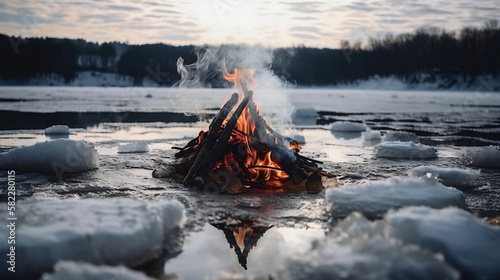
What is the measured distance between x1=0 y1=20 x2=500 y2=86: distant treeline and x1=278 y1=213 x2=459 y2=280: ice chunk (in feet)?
286

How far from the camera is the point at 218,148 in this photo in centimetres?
603

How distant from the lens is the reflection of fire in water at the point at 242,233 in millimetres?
3475

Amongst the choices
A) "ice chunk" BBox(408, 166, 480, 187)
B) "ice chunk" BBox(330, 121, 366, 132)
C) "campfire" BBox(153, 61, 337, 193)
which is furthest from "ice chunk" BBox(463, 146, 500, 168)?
"ice chunk" BBox(330, 121, 366, 132)

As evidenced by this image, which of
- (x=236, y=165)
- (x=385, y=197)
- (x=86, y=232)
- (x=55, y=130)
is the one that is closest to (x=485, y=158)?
(x=385, y=197)

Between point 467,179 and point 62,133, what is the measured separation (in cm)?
1012

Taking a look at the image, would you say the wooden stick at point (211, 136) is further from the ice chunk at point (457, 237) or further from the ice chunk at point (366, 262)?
the ice chunk at point (366, 262)

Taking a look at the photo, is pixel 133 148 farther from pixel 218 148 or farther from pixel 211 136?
pixel 218 148

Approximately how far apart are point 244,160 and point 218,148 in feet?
1.36

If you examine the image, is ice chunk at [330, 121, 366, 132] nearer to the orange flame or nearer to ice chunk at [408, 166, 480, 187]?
ice chunk at [408, 166, 480, 187]

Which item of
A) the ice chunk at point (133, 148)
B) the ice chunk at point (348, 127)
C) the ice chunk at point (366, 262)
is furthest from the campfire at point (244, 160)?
the ice chunk at point (348, 127)

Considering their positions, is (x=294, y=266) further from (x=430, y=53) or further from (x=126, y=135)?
(x=430, y=53)

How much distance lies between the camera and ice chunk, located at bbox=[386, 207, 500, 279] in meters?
2.73

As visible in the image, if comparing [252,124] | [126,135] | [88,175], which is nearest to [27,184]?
[88,175]

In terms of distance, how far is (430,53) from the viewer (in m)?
100
